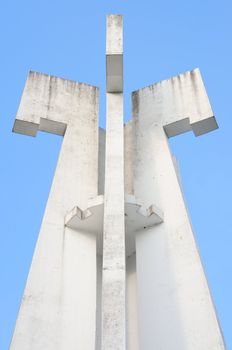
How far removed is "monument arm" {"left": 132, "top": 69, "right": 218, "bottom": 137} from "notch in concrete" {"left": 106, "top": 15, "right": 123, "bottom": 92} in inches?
61.6

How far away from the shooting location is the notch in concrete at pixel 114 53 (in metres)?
10.6

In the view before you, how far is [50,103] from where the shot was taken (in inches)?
480

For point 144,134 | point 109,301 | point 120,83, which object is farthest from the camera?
point 144,134

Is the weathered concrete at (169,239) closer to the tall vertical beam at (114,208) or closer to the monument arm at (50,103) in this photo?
the monument arm at (50,103)

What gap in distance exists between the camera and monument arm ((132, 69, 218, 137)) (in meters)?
11.9

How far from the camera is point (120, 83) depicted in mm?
Result: 11078

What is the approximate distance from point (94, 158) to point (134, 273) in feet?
8.68

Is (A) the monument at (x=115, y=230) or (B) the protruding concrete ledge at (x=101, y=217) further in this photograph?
(B) the protruding concrete ledge at (x=101, y=217)

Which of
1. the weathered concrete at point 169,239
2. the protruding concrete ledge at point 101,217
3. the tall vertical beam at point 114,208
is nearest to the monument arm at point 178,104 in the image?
the weathered concrete at point 169,239

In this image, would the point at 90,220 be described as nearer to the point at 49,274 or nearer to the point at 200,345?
the point at 49,274

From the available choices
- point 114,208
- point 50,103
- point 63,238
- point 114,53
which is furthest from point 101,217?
point 50,103

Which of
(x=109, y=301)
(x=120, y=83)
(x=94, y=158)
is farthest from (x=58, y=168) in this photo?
(x=109, y=301)

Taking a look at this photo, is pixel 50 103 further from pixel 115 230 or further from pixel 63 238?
pixel 115 230

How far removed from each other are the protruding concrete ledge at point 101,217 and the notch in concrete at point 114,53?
2484mm
